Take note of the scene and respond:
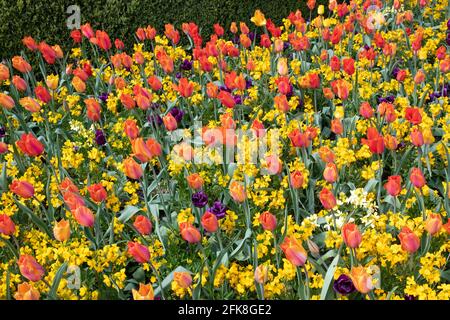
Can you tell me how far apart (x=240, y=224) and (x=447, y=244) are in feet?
3.07

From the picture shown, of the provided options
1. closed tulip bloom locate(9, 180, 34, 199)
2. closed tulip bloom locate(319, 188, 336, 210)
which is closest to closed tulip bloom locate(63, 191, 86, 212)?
closed tulip bloom locate(9, 180, 34, 199)

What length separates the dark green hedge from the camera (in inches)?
201

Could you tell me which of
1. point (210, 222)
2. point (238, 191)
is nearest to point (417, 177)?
Answer: point (238, 191)

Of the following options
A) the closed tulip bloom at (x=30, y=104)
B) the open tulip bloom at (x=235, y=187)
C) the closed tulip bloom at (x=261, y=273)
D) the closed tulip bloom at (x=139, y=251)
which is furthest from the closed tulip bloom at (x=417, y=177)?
the closed tulip bloom at (x=30, y=104)

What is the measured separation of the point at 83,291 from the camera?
7.52ft

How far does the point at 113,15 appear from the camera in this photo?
5.43m

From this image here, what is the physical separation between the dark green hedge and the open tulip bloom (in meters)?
0.37

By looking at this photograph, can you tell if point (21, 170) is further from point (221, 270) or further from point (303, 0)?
point (303, 0)

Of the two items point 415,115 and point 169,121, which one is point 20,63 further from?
point 415,115

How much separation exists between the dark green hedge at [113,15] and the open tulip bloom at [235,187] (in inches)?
14.7

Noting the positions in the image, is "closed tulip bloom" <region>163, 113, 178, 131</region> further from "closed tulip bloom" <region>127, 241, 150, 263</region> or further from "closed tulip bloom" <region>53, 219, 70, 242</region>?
"closed tulip bloom" <region>127, 241, 150, 263</region>

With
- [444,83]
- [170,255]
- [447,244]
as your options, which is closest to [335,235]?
[447,244]

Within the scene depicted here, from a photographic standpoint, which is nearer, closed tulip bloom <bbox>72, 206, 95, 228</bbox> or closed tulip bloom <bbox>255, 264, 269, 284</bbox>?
closed tulip bloom <bbox>255, 264, 269, 284</bbox>

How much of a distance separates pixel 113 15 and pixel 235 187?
340cm
